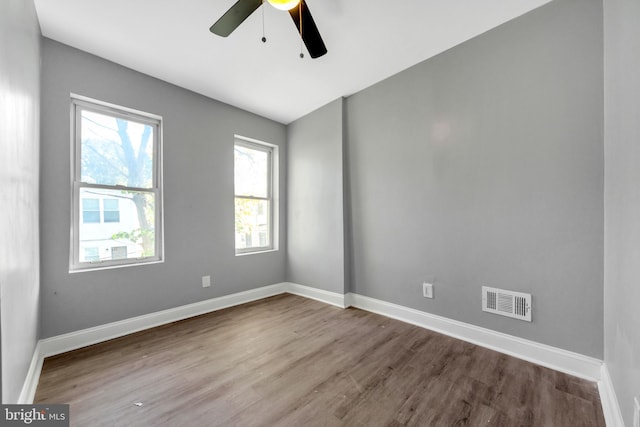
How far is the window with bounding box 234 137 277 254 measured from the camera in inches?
139

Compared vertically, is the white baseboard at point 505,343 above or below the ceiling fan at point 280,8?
below

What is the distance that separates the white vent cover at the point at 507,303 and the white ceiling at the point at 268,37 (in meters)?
2.23

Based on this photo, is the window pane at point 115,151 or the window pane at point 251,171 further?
the window pane at point 251,171

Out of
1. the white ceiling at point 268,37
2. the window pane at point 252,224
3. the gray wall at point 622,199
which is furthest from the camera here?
the window pane at point 252,224

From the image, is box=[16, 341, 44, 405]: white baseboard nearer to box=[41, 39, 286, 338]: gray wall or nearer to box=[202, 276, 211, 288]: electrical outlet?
box=[41, 39, 286, 338]: gray wall

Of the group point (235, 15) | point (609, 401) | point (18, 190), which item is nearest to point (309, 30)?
point (235, 15)

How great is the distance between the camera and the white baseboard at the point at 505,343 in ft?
5.68

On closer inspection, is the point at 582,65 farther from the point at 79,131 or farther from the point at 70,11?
the point at 79,131

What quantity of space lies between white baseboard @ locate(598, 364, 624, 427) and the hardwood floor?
0.15ft

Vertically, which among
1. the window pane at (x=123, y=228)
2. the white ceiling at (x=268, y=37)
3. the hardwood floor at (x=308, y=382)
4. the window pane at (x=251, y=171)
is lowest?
the hardwood floor at (x=308, y=382)

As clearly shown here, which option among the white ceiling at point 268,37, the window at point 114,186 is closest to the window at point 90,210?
the window at point 114,186

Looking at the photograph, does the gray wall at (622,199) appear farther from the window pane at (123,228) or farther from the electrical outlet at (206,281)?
the window pane at (123,228)

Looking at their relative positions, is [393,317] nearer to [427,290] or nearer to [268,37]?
[427,290]

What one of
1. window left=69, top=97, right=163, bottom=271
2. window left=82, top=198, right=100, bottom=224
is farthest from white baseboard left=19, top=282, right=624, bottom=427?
window left=82, top=198, right=100, bottom=224
